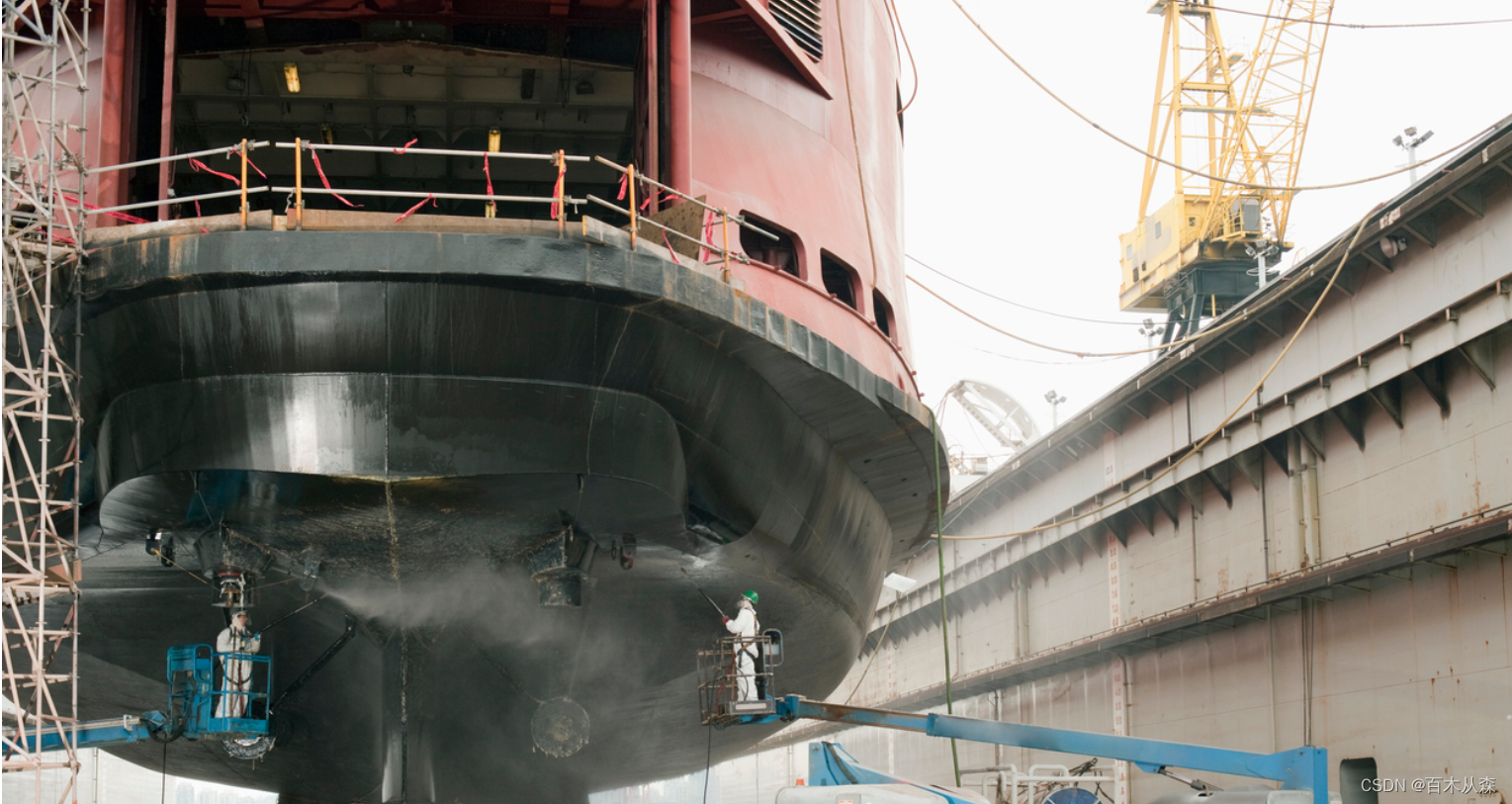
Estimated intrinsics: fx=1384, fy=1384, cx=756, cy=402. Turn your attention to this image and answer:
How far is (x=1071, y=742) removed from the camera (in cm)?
1232

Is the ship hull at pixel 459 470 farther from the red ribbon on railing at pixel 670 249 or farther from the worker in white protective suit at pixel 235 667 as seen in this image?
the worker in white protective suit at pixel 235 667

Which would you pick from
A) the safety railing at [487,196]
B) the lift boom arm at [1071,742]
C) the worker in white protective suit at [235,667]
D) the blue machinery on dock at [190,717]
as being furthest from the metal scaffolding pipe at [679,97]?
the blue machinery on dock at [190,717]

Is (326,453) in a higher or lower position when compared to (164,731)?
higher

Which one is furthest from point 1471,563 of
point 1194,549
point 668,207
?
point 668,207

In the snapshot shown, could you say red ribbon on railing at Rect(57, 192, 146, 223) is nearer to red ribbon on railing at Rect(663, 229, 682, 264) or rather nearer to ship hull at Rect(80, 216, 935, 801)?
ship hull at Rect(80, 216, 935, 801)

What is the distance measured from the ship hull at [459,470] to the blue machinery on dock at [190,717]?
66cm

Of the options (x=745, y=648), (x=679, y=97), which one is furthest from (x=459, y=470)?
(x=679, y=97)

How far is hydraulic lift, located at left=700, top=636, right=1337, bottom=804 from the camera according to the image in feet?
37.4

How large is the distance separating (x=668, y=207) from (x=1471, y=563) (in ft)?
34.1

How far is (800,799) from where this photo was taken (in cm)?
1358

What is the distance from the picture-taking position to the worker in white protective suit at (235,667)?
→ 37.3 ft

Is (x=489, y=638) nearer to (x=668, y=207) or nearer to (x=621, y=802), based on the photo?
(x=668, y=207)

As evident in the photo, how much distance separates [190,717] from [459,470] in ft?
11.4

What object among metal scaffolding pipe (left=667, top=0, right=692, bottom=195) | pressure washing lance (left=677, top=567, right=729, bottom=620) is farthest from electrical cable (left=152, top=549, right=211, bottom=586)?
metal scaffolding pipe (left=667, top=0, right=692, bottom=195)
